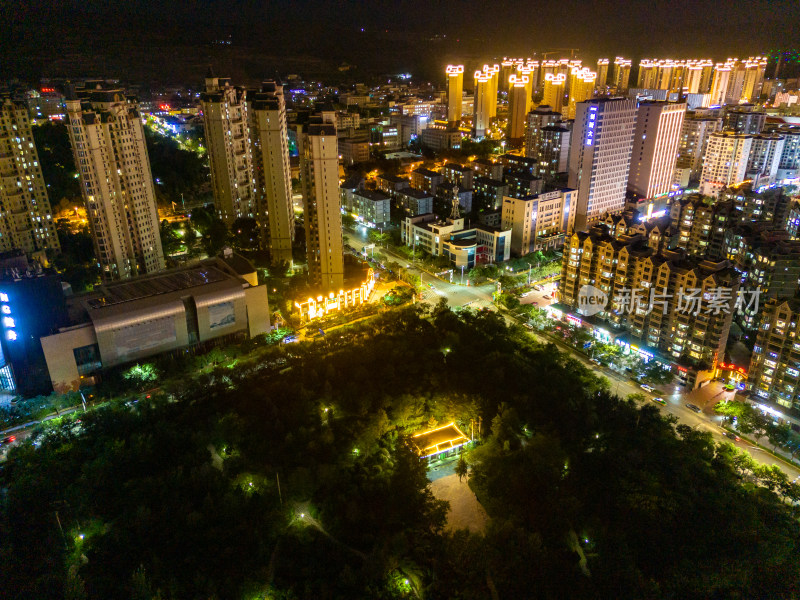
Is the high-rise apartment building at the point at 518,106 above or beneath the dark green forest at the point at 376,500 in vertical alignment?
above

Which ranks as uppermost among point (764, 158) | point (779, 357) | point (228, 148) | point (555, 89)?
point (555, 89)

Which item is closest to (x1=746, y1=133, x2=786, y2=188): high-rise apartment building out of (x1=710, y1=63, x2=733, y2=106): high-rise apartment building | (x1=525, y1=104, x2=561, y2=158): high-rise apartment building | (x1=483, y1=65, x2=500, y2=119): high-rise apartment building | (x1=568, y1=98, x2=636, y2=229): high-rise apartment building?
(x1=568, y1=98, x2=636, y2=229): high-rise apartment building

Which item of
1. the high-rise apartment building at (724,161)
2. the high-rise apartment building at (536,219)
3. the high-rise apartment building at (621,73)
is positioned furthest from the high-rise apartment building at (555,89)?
the high-rise apartment building at (536,219)

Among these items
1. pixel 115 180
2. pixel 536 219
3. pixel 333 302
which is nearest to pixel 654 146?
pixel 536 219

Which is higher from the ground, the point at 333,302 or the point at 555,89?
the point at 555,89

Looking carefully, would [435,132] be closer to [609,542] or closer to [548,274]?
[548,274]

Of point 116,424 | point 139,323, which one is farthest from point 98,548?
point 139,323

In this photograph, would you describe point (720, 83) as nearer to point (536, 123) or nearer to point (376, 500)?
point (536, 123)

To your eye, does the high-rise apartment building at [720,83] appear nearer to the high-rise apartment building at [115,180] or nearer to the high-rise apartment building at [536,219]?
the high-rise apartment building at [536,219]
